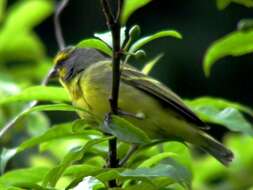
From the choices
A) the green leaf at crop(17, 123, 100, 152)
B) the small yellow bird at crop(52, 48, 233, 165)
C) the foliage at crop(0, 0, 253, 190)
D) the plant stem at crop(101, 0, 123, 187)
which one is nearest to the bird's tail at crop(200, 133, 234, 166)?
the small yellow bird at crop(52, 48, 233, 165)

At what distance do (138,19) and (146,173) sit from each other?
1054 centimetres

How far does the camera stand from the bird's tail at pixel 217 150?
4.05m

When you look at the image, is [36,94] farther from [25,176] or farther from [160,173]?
[160,173]

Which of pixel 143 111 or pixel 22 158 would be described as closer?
pixel 143 111

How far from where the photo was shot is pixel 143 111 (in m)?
4.09

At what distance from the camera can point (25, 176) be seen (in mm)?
2982

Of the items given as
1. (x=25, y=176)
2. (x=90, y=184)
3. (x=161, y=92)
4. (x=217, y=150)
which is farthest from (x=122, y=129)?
(x=217, y=150)

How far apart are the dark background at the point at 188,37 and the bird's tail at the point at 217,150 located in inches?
261

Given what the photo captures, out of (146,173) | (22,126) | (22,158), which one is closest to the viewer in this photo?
(146,173)

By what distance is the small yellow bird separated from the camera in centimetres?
396

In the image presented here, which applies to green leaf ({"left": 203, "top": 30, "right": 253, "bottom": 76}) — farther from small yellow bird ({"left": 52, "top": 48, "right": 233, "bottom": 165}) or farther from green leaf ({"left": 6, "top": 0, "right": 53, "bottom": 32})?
green leaf ({"left": 6, "top": 0, "right": 53, "bottom": 32})

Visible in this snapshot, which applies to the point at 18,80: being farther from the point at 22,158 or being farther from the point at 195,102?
the point at 195,102

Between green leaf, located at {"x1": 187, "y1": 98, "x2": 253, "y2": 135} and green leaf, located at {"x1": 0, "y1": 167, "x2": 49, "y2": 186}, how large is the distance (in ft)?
2.32

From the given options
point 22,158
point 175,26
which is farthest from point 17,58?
point 175,26
